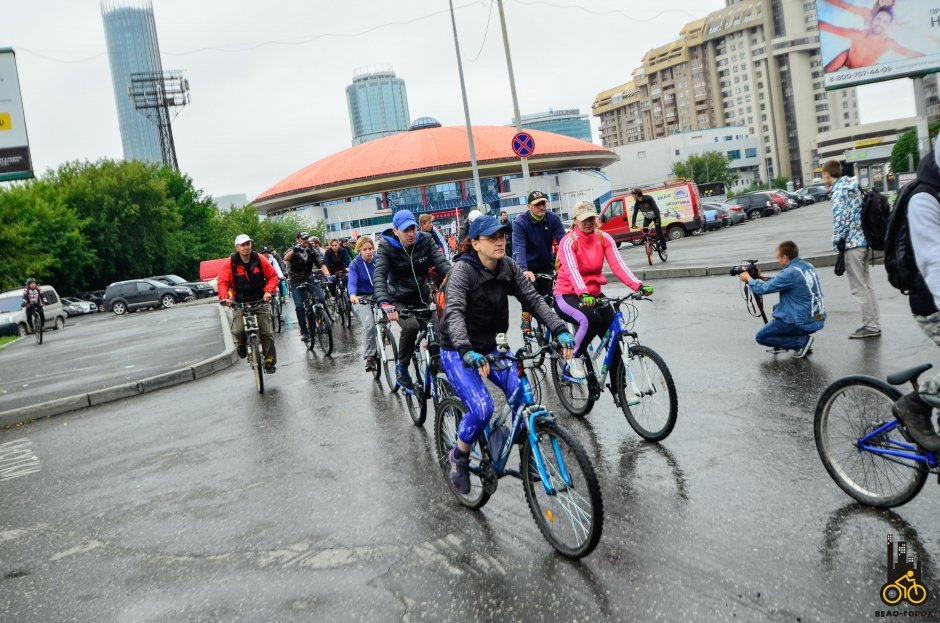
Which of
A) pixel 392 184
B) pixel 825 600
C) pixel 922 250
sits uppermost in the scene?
pixel 392 184

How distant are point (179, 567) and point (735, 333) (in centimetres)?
697

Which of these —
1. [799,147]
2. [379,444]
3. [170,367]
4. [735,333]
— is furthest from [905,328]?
[799,147]

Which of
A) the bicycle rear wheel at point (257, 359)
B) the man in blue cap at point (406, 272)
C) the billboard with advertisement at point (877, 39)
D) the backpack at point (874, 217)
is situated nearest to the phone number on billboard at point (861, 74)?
the billboard with advertisement at point (877, 39)

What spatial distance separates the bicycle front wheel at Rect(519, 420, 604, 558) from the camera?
3771 millimetres

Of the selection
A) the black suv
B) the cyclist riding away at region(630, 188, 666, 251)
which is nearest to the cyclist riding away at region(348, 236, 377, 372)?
the cyclist riding away at region(630, 188, 666, 251)

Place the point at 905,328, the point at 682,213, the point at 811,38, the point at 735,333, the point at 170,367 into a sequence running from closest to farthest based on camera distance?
the point at 905,328 → the point at 735,333 → the point at 170,367 → the point at 682,213 → the point at 811,38

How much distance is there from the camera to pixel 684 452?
541 cm

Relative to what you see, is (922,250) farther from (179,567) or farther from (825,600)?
(179,567)

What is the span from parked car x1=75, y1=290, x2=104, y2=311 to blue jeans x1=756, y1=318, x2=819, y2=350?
5256 cm

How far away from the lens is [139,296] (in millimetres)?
43969

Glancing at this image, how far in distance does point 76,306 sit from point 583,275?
49986 millimetres

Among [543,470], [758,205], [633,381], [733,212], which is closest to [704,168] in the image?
[758,205]

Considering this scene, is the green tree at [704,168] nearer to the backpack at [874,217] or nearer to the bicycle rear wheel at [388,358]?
the backpack at [874,217]

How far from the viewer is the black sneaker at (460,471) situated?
15.5 feet
